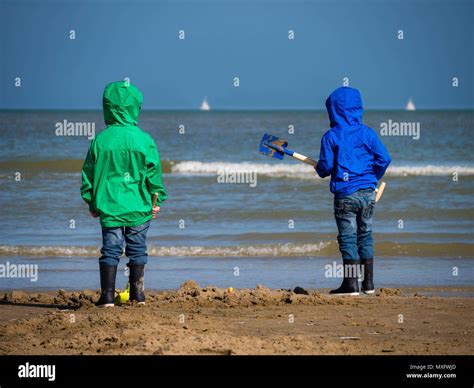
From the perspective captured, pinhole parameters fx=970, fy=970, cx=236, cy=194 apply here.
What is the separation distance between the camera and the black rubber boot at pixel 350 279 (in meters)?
8.04

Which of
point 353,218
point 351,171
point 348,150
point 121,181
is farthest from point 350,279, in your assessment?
point 121,181

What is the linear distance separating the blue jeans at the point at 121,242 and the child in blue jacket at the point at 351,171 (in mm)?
1692

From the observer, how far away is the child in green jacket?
23.0 ft

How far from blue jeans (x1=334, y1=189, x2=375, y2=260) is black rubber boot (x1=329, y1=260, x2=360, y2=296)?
0.05 m

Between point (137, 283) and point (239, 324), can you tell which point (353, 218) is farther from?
point (137, 283)

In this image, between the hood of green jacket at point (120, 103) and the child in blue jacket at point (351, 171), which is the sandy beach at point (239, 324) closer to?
the child in blue jacket at point (351, 171)

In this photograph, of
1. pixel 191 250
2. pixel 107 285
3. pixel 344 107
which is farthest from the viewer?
pixel 191 250

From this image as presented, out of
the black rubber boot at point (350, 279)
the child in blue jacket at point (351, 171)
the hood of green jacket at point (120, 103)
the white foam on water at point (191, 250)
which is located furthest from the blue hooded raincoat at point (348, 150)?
the white foam on water at point (191, 250)

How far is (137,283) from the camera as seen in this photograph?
7.30m

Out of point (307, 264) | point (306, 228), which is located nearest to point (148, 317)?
point (307, 264)

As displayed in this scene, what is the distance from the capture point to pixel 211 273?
9.95 metres

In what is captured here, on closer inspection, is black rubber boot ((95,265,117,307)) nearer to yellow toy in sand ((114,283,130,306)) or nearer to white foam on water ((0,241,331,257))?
yellow toy in sand ((114,283,130,306))

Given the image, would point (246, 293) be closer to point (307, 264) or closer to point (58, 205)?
point (307, 264)

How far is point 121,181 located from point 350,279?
2.22m
